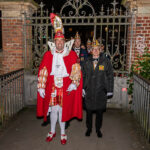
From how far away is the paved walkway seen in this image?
3.37m

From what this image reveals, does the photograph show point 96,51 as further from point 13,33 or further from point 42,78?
point 13,33

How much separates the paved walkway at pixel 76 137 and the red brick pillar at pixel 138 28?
→ 67.0 inches

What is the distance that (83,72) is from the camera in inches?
145

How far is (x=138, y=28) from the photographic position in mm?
4836

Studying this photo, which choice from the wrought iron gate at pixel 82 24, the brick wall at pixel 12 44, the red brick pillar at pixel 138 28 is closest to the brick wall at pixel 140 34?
the red brick pillar at pixel 138 28

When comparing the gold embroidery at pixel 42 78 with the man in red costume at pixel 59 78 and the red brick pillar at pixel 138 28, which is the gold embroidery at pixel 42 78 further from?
the red brick pillar at pixel 138 28

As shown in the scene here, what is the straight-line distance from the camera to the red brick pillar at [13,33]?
527 cm

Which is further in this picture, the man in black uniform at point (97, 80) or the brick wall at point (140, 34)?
the brick wall at point (140, 34)

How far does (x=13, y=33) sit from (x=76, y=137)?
353 centimetres

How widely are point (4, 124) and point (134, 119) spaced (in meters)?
3.14

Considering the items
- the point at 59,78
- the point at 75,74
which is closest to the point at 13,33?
the point at 59,78

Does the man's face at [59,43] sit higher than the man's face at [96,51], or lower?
higher

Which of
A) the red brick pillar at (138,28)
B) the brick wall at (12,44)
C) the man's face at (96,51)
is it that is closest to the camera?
the man's face at (96,51)

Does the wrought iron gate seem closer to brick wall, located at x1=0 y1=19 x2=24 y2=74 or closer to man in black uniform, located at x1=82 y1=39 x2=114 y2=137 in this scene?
brick wall, located at x1=0 y1=19 x2=24 y2=74
